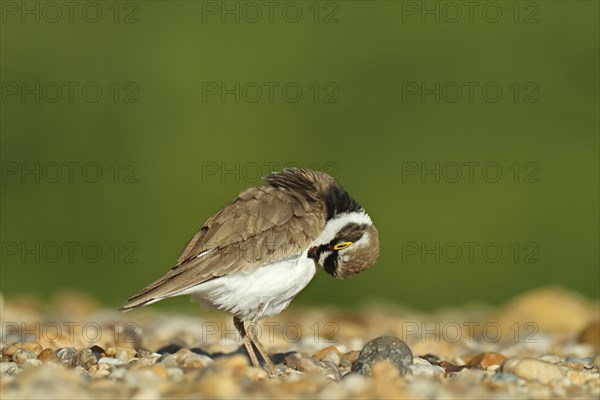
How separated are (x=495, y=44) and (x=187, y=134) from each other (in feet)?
12.3

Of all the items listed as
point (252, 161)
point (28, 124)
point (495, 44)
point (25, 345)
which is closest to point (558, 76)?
point (495, 44)

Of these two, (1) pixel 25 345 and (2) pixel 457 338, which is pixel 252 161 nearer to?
(2) pixel 457 338

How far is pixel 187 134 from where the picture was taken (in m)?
13.3

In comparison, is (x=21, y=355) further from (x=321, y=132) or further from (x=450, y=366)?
(x=321, y=132)

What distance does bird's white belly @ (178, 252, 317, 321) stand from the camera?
7.08 m

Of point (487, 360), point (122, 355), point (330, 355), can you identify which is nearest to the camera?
point (122, 355)

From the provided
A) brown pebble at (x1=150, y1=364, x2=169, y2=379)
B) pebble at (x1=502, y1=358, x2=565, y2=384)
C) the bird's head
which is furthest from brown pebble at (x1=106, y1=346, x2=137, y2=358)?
pebble at (x1=502, y1=358, x2=565, y2=384)

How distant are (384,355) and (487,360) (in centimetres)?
105

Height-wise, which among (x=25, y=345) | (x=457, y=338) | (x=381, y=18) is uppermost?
(x=381, y=18)

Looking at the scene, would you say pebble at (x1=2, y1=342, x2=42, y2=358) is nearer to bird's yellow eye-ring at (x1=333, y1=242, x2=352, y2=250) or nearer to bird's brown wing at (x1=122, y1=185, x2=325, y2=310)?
bird's brown wing at (x1=122, y1=185, x2=325, y2=310)

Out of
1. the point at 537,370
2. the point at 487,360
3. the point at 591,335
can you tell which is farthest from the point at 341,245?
the point at 591,335

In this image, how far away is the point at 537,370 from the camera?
20.8 feet

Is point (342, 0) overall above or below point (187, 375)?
above

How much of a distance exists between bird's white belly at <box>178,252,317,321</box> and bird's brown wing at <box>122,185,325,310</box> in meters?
0.06
